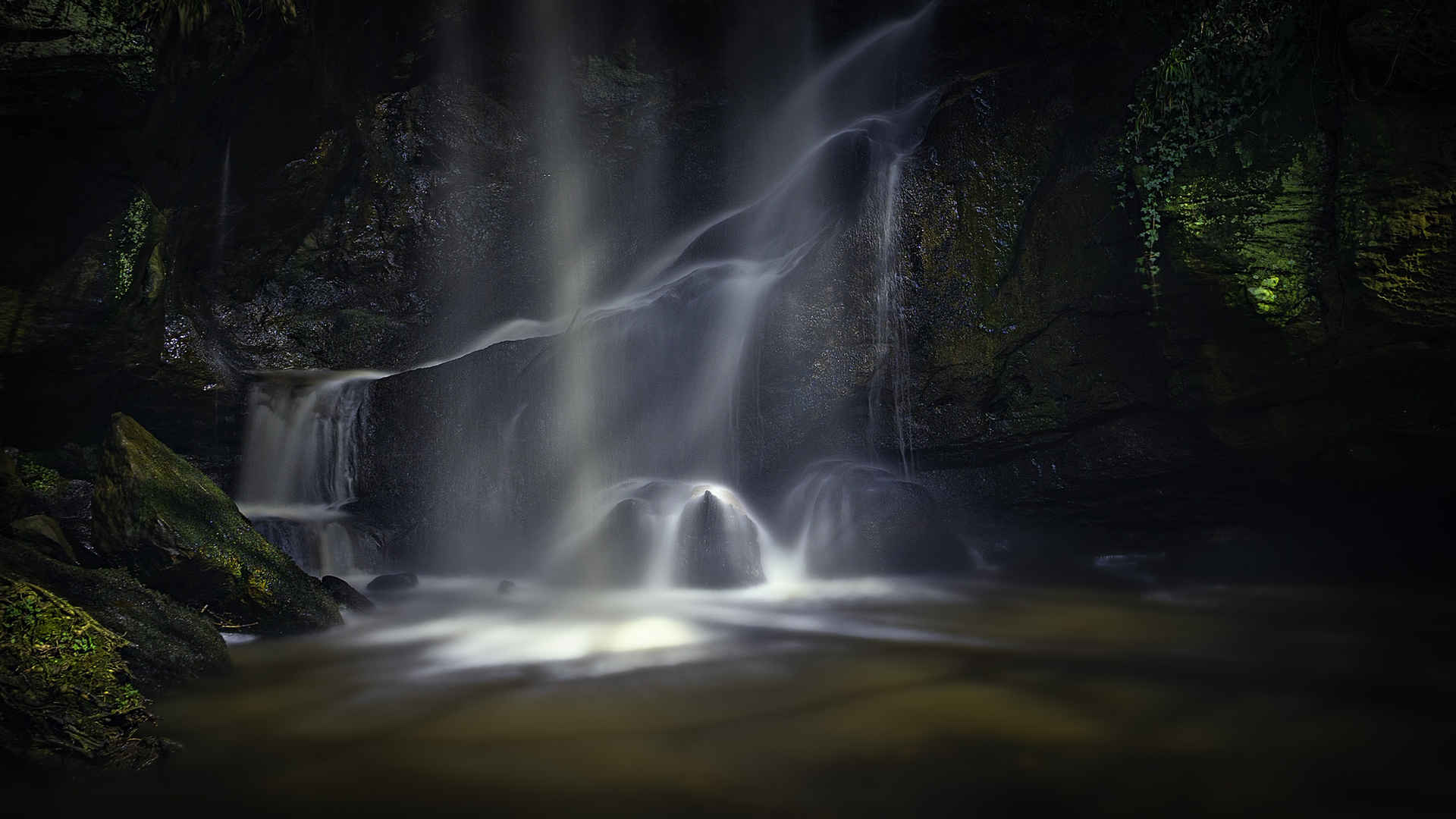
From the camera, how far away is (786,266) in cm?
887

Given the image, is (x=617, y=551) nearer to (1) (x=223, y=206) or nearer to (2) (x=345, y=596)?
(2) (x=345, y=596)

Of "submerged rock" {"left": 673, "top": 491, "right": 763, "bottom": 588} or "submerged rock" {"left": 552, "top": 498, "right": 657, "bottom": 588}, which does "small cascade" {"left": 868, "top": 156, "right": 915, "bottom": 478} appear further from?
"submerged rock" {"left": 552, "top": 498, "right": 657, "bottom": 588}

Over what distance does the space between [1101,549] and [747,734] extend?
6112 millimetres

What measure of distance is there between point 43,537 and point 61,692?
8.79 feet

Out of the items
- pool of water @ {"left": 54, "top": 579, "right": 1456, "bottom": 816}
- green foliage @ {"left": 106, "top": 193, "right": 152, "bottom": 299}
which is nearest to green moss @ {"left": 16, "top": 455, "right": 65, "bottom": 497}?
green foliage @ {"left": 106, "top": 193, "right": 152, "bottom": 299}

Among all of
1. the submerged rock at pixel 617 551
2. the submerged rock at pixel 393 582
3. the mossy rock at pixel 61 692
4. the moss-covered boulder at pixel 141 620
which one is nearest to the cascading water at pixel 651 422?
the submerged rock at pixel 617 551

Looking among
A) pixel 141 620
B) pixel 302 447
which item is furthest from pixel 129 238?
pixel 141 620

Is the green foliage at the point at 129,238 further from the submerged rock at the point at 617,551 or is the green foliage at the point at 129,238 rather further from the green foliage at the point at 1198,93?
the green foliage at the point at 1198,93

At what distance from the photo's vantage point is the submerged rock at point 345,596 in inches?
239

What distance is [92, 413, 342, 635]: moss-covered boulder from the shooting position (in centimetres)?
512

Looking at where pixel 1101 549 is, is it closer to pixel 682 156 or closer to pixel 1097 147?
pixel 1097 147

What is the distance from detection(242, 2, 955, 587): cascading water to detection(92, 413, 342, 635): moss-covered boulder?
2.40 metres

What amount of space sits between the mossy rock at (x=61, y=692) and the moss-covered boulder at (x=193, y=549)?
1581mm

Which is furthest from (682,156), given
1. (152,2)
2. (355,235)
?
(152,2)
